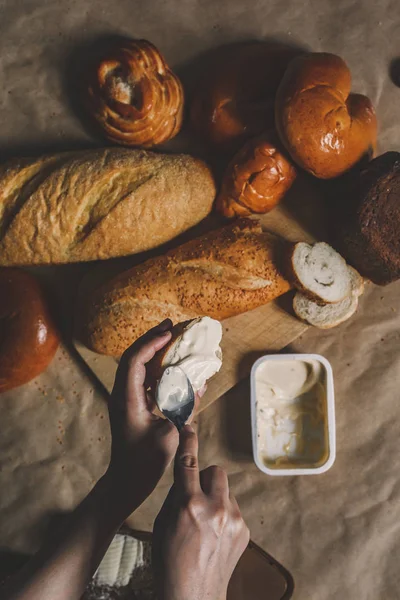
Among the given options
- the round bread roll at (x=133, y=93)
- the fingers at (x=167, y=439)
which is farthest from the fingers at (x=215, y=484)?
the round bread roll at (x=133, y=93)

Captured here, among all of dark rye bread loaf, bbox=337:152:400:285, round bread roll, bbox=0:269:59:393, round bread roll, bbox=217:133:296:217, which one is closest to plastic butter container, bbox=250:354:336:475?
dark rye bread loaf, bbox=337:152:400:285

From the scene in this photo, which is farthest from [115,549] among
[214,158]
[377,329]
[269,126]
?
[269,126]

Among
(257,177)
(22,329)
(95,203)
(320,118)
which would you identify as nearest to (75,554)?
(22,329)

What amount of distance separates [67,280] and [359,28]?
171cm

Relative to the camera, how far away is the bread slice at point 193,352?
179 cm

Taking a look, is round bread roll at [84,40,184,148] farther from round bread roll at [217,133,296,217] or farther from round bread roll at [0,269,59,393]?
round bread roll at [0,269,59,393]

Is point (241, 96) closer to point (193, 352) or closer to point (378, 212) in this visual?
point (378, 212)

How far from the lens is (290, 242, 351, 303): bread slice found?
7.26ft

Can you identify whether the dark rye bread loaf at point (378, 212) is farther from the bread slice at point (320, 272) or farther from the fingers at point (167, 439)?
the fingers at point (167, 439)

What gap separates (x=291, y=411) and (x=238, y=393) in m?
0.26

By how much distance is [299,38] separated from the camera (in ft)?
8.14

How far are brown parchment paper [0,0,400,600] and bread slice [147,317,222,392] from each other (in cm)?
68

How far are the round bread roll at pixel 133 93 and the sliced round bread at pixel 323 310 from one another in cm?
92

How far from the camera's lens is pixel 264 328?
240 centimetres
